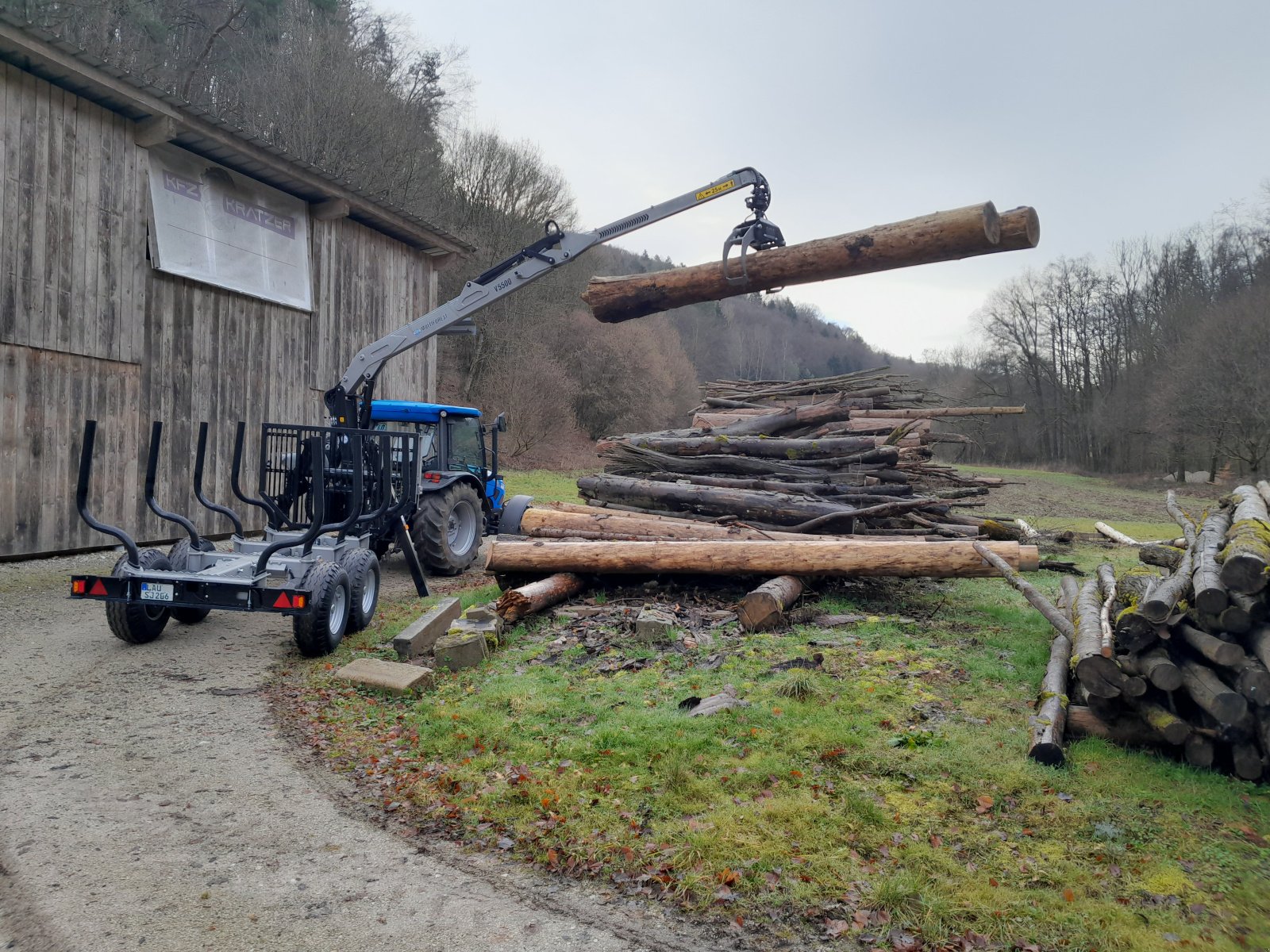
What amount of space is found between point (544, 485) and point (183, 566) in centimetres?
1909

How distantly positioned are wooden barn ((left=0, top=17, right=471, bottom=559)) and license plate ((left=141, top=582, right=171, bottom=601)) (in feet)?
16.5

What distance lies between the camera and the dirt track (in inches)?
127

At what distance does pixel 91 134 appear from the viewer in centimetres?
1125

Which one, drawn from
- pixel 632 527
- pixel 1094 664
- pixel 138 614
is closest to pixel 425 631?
pixel 138 614

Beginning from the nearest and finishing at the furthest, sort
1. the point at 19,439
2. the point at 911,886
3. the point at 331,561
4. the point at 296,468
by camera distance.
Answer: the point at 911,886, the point at 331,561, the point at 296,468, the point at 19,439

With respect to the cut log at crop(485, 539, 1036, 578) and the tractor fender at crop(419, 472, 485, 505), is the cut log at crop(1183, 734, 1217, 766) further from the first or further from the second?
the tractor fender at crop(419, 472, 485, 505)

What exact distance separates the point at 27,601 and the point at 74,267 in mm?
4817

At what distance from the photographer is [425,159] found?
29828 millimetres

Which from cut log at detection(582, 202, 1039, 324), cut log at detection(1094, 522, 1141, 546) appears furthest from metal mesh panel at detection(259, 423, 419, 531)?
cut log at detection(1094, 522, 1141, 546)

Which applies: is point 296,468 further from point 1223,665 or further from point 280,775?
point 1223,665

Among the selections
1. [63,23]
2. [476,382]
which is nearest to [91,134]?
[63,23]

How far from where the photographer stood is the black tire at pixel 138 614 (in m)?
7.09

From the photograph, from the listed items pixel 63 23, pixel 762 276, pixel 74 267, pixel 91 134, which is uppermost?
pixel 63 23

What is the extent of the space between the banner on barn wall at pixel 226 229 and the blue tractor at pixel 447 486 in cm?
Result: 383
